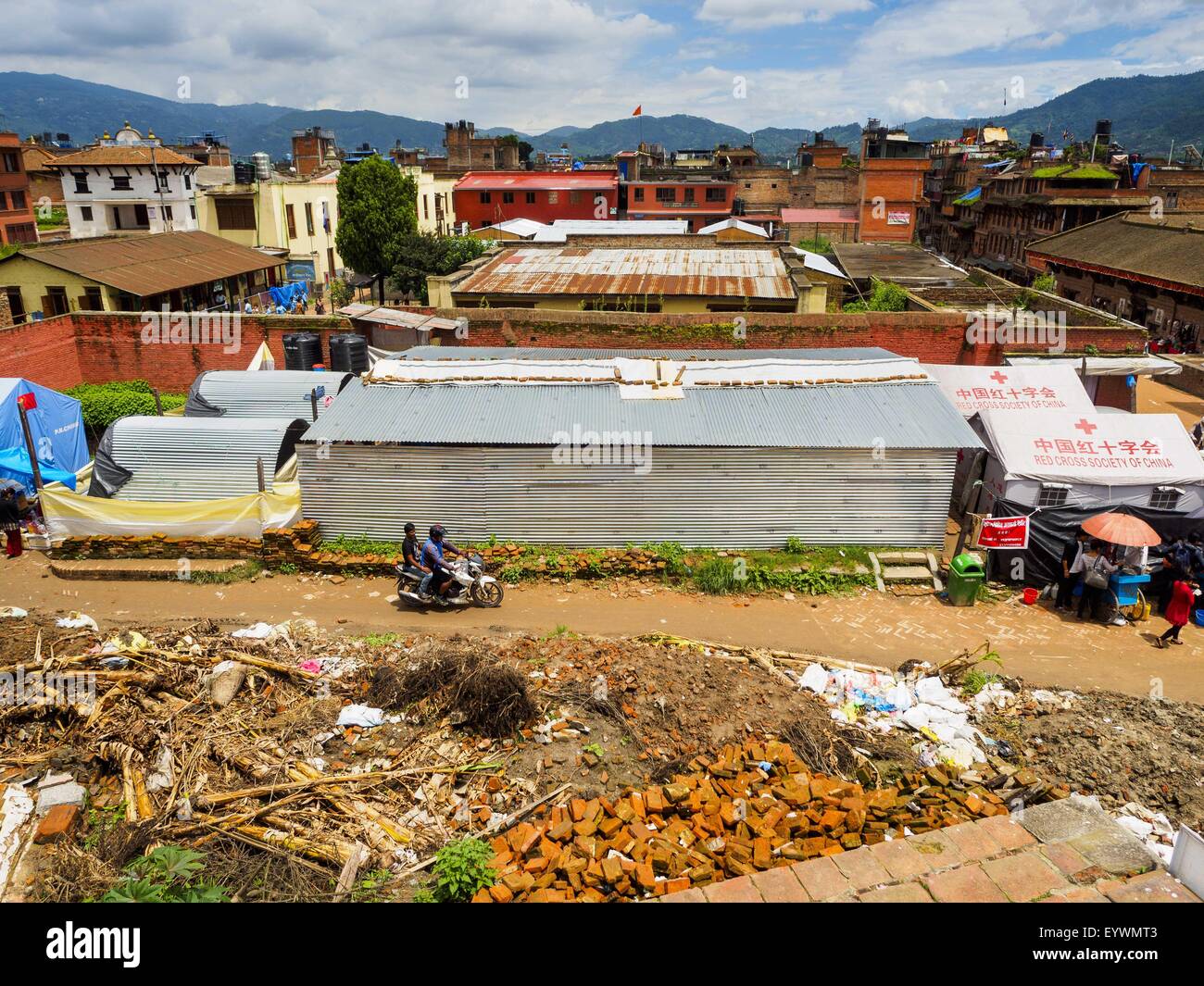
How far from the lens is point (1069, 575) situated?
41.7 feet

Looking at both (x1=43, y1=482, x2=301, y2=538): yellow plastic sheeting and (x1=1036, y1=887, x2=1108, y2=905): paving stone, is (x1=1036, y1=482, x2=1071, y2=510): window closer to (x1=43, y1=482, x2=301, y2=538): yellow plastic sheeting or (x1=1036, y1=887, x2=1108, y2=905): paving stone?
(x1=1036, y1=887, x2=1108, y2=905): paving stone

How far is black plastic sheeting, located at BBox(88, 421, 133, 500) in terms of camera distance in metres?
15.0

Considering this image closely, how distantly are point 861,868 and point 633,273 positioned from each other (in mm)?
24259

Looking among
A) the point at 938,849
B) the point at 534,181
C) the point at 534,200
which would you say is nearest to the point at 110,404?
the point at 938,849

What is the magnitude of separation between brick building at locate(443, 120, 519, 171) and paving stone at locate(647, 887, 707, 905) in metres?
88.6

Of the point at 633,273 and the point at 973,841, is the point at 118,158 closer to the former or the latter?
the point at 633,273

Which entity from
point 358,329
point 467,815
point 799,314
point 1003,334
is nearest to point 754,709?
point 467,815

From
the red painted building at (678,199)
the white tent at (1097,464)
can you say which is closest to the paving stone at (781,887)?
the white tent at (1097,464)

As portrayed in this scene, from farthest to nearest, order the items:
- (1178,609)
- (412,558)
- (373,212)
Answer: (373,212), (412,558), (1178,609)

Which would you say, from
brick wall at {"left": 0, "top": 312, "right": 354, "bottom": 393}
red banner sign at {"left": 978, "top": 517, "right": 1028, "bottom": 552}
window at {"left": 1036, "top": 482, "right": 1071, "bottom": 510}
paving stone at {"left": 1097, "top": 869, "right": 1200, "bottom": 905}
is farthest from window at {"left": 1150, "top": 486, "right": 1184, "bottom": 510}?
brick wall at {"left": 0, "top": 312, "right": 354, "bottom": 393}

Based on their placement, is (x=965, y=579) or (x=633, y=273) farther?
(x=633, y=273)

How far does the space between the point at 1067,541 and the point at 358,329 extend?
723 inches
